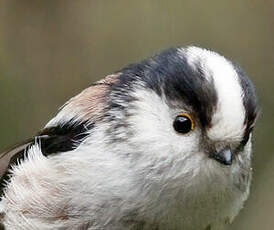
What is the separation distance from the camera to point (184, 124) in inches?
186

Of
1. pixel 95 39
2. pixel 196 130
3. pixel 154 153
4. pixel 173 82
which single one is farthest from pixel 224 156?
pixel 95 39

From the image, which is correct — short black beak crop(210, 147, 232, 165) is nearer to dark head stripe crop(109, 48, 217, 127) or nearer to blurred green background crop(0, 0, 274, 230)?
dark head stripe crop(109, 48, 217, 127)

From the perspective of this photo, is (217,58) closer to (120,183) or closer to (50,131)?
(120,183)

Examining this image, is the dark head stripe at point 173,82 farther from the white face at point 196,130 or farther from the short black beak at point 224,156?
the short black beak at point 224,156

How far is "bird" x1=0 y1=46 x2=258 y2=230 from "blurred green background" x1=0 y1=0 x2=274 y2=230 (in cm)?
232

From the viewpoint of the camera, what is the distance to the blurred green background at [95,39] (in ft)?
25.0

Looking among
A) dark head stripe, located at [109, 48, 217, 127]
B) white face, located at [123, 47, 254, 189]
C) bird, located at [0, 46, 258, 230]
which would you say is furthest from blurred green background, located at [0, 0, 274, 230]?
white face, located at [123, 47, 254, 189]

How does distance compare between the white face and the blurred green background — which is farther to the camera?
the blurred green background

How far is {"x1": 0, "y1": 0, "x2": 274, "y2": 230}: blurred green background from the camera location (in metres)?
7.61

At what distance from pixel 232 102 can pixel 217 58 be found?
0.36 m

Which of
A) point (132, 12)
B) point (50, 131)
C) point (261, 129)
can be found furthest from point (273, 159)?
point (50, 131)

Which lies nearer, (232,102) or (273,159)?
(232,102)

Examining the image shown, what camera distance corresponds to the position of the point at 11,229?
5449 mm

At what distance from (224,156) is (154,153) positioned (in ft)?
1.27
